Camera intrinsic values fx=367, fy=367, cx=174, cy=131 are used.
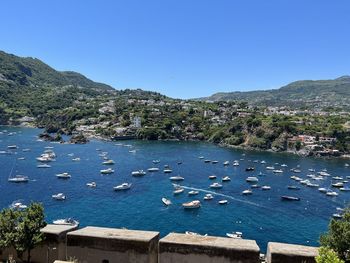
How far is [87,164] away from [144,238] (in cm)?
8925

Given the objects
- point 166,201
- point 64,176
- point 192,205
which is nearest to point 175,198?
point 166,201

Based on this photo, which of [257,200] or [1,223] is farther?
[257,200]

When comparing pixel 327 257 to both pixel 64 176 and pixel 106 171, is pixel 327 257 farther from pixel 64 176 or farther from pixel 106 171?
pixel 106 171

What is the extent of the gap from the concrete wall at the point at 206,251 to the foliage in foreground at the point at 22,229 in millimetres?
3890

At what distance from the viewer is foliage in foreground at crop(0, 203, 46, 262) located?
10.6 metres

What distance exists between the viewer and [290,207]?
60875 millimetres

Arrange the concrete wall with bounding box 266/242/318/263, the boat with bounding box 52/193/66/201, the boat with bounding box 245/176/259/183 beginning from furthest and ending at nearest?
the boat with bounding box 245/176/259/183
the boat with bounding box 52/193/66/201
the concrete wall with bounding box 266/242/318/263

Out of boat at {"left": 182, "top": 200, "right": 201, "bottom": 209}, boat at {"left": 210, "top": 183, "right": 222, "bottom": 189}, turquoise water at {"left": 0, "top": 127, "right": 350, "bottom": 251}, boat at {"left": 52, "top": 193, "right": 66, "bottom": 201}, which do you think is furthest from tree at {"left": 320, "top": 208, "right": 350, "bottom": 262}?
boat at {"left": 210, "top": 183, "right": 222, "bottom": 189}

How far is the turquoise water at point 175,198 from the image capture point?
4944 cm

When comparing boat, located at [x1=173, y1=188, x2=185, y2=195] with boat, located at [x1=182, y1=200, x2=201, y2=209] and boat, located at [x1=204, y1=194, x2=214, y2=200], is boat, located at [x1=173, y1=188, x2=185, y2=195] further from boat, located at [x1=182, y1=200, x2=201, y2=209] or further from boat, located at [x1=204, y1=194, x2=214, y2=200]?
boat, located at [x1=182, y1=200, x2=201, y2=209]

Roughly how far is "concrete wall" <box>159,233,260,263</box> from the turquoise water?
3554cm

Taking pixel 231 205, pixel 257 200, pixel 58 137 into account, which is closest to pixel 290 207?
pixel 257 200

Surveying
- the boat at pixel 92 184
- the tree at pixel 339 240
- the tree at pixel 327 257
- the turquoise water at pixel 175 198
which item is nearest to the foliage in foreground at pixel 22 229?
the tree at pixel 327 257

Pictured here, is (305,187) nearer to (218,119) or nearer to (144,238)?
(144,238)
